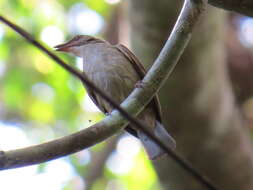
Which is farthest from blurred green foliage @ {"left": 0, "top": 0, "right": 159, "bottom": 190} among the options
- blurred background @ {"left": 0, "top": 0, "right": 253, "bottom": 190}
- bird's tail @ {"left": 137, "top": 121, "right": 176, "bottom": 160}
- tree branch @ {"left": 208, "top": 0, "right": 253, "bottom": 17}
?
tree branch @ {"left": 208, "top": 0, "right": 253, "bottom": 17}

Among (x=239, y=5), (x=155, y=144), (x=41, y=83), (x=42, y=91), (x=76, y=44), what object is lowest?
(x=42, y=91)

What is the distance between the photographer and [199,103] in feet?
12.1

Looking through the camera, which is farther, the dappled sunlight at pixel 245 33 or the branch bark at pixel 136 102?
the dappled sunlight at pixel 245 33

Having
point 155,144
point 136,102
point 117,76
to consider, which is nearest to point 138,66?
point 117,76

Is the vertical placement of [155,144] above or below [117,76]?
above

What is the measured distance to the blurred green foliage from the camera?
6.84 meters

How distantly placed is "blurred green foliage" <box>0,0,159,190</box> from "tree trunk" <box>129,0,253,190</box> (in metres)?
2.97

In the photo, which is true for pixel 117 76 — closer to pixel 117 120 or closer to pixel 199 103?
pixel 199 103

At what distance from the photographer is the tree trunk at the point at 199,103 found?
351cm

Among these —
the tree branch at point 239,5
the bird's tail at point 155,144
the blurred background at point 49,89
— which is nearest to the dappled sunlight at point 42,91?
the blurred background at point 49,89

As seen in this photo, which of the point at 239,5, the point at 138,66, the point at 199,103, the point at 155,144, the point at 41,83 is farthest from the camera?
the point at 41,83

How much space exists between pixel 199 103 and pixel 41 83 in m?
3.68

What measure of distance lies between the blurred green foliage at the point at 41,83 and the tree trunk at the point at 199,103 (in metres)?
2.97

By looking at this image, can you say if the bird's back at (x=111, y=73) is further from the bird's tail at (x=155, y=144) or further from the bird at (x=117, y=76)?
the bird's tail at (x=155, y=144)
